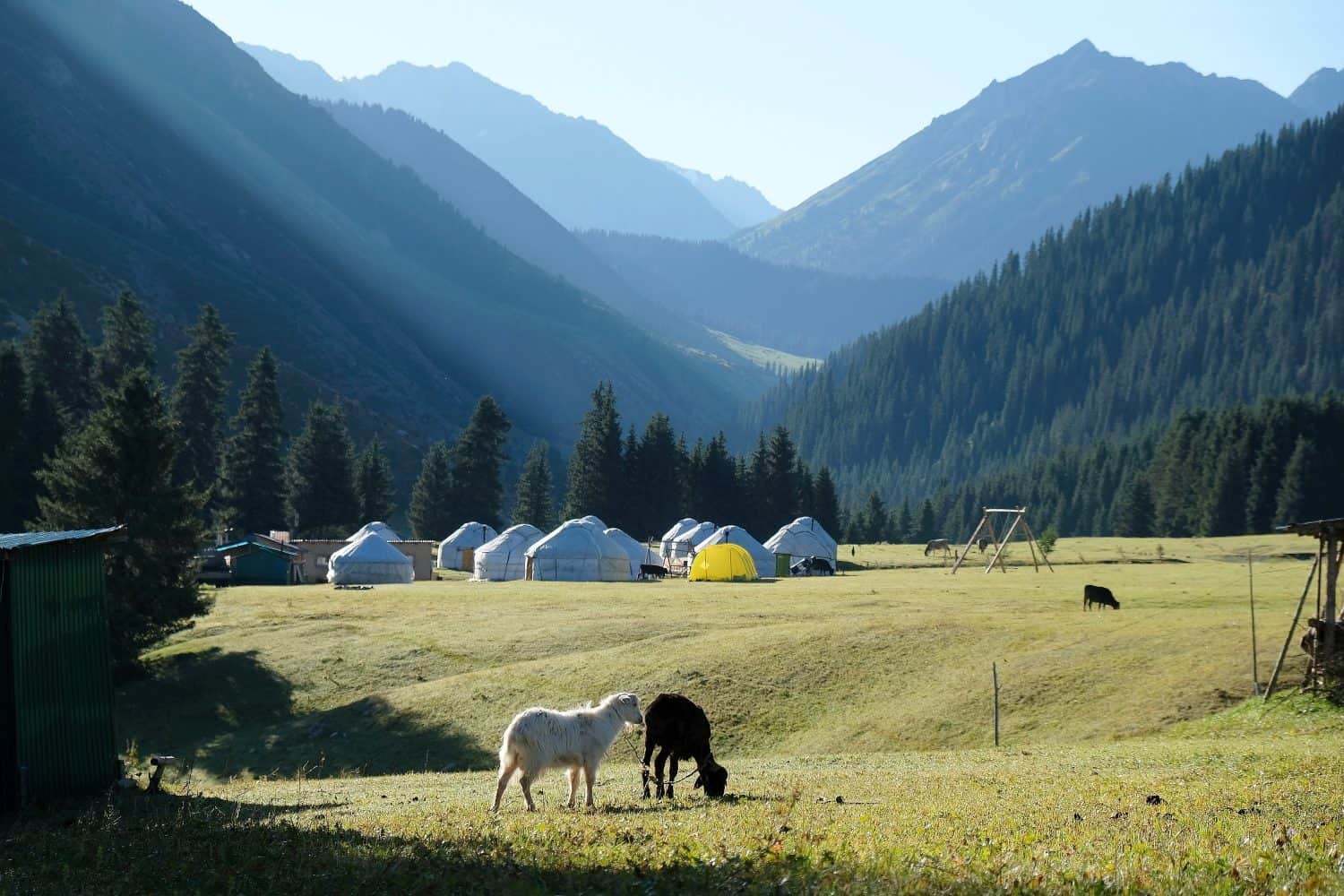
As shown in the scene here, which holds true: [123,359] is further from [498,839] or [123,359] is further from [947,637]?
[498,839]

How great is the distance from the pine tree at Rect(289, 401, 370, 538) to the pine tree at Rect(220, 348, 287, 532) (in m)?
5.75

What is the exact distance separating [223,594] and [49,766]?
46051mm

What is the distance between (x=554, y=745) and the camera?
14.6m

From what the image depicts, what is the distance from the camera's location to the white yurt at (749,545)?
83375mm

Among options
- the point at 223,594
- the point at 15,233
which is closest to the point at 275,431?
the point at 223,594

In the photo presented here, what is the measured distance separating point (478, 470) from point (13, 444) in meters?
54.5

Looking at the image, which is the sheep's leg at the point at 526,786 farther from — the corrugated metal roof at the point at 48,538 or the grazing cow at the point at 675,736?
the corrugated metal roof at the point at 48,538

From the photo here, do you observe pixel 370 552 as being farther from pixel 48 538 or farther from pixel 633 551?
pixel 48 538

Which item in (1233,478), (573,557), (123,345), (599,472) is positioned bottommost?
(573,557)

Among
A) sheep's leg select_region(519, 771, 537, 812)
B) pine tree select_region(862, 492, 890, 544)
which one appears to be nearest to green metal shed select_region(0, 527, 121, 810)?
sheep's leg select_region(519, 771, 537, 812)

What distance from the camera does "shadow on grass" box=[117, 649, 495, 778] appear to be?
1161 inches

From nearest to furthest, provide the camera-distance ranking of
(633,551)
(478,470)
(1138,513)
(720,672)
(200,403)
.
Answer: (720,672) → (633,551) → (200,403) → (478,470) → (1138,513)

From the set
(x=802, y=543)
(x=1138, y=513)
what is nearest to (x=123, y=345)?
(x=802, y=543)

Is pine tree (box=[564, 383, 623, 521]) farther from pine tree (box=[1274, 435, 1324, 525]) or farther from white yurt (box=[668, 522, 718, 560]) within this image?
pine tree (box=[1274, 435, 1324, 525])
